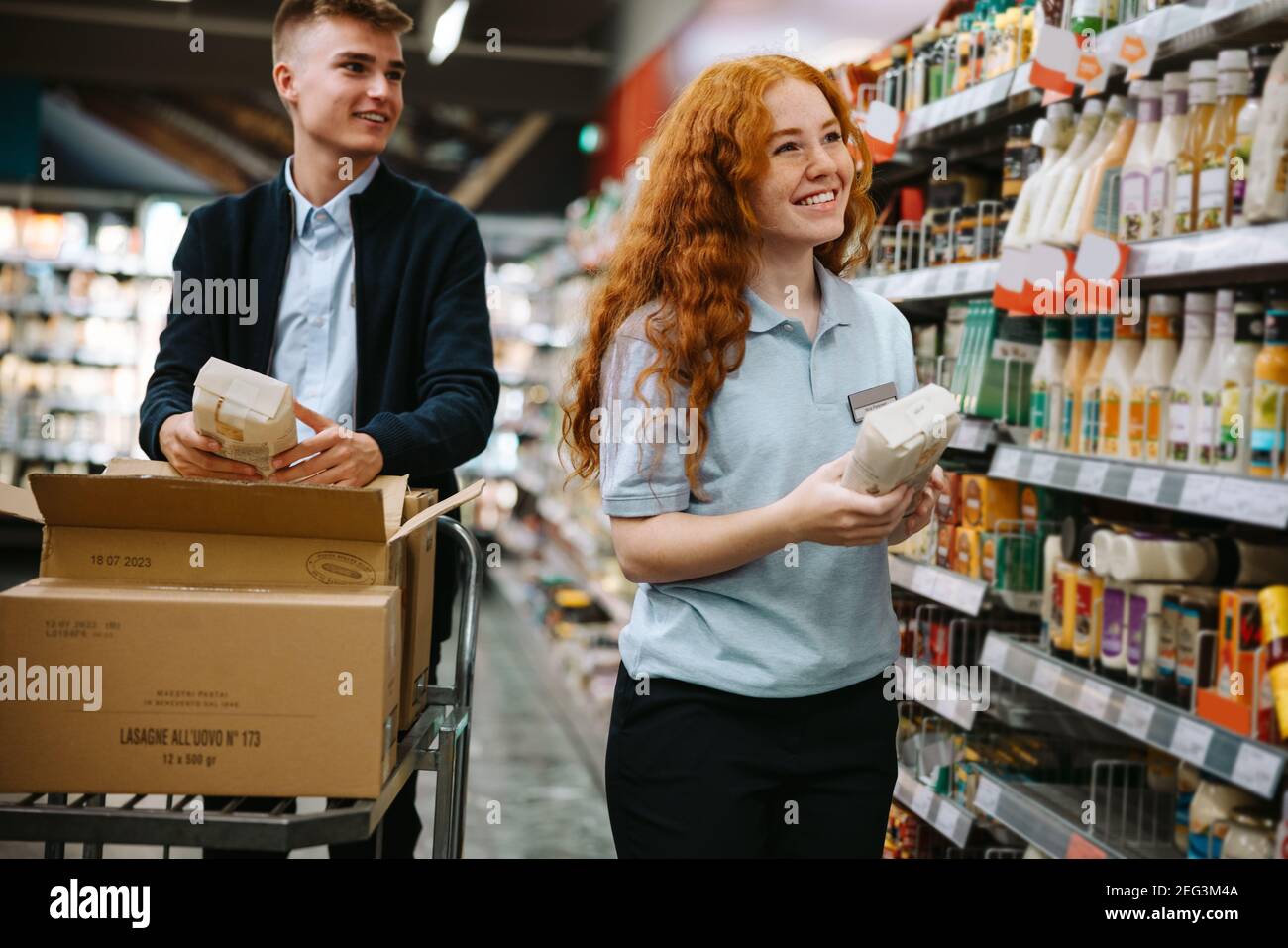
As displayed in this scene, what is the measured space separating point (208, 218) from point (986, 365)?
1518mm

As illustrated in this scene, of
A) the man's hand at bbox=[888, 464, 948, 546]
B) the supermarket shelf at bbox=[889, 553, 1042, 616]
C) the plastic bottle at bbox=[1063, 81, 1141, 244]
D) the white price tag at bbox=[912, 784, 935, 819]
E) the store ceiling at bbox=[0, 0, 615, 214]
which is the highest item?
the store ceiling at bbox=[0, 0, 615, 214]

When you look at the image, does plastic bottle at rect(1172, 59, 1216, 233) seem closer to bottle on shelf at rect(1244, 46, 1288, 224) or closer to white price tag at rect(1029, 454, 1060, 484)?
bottle on shelf at rect(1244, 46, 1288, 224)

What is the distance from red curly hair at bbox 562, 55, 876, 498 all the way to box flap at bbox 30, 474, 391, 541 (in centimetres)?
33

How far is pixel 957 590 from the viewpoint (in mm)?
2631

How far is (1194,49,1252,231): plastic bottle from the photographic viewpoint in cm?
194

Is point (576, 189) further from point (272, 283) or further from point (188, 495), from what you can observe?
point (188, 495)

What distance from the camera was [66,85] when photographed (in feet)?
31.5

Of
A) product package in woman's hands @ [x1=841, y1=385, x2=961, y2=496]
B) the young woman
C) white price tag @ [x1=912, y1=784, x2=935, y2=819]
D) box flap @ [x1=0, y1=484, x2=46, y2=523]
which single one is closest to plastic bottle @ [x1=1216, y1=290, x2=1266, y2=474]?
the young woman

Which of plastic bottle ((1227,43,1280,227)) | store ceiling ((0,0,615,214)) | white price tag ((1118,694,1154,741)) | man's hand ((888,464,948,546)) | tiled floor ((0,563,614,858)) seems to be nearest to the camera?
man's hand ((888,464,948,546))

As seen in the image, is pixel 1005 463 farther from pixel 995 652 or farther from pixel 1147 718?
pixel 1147 718

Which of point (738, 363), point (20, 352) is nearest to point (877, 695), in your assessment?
point (738, 363)

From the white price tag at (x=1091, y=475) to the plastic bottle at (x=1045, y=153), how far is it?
48 centimetres

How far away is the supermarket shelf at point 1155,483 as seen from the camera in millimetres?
1718

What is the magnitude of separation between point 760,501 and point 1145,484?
2.58 ft
